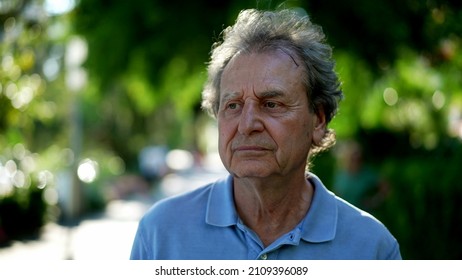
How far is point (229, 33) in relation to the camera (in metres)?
2.12

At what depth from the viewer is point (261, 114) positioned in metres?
1.94

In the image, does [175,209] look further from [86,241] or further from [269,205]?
[86,241]

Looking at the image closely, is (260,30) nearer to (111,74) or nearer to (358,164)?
(111,74)

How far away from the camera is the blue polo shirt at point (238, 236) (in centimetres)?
197

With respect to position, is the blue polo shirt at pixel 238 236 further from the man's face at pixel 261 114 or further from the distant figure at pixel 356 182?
the distant figure at pixel 356 182

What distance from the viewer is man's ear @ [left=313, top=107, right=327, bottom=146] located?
212cm

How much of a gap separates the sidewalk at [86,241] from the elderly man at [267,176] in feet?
14.6

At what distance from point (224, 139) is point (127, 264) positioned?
51 cm

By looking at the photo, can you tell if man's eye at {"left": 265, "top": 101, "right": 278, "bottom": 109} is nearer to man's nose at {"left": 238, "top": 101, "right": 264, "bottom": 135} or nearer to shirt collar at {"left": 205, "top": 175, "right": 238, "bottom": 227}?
man's nose at {"left": 238, "top": 101, "right": 264, "bottom": 135}

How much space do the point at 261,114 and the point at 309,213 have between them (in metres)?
0.34

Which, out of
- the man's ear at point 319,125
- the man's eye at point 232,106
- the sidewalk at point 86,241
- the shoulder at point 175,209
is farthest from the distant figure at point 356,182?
the man's eye at point 232,106

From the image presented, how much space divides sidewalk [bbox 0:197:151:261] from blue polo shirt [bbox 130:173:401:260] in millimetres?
4428

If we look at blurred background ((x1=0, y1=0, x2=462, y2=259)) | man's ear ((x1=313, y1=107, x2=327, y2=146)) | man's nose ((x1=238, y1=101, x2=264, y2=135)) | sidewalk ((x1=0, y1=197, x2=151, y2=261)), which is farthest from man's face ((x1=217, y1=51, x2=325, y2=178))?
sidewalk ((x1=0, y1=197, x2=151, y2=261))

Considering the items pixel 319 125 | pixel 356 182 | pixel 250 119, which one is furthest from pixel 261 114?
pixel 356 182
